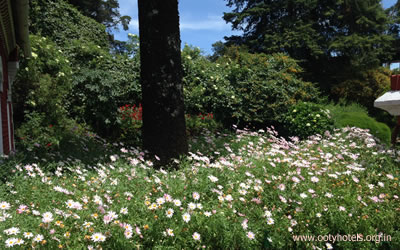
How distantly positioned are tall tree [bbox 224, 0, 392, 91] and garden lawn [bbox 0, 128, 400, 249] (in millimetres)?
16332

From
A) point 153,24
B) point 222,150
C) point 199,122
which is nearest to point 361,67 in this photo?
point 199,122

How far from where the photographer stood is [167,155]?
4762 millimetres

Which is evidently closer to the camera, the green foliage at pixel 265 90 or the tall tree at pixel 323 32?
the green foliage at pixel 265 90

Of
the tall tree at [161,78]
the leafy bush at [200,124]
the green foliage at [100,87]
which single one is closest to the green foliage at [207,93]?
the leafy bush at [200,124]

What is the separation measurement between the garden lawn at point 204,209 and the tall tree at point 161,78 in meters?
0.94

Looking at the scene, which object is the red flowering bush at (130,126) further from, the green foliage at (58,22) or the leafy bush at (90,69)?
the green foliage at (58,22)

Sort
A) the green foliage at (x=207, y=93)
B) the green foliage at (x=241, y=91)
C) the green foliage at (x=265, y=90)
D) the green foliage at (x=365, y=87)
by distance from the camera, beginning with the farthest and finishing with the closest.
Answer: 1. the green foliage at (x=365, y=87)
2. the green foliage at (x=265, y=90)
3. the green foliage at (x=241, y=91)
4. the green foliage at (x=207, y=93)

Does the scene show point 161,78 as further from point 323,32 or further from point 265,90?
point 323,32

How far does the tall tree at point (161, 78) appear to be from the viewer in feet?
15.6

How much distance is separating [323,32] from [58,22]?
16112 mm

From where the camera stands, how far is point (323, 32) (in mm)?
20766

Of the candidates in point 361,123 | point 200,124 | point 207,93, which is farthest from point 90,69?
point 361,123

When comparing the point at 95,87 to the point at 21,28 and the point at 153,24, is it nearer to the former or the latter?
the point at 21,28

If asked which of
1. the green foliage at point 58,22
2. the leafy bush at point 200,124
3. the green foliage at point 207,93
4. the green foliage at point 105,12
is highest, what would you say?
the green foliage at point 105,12
